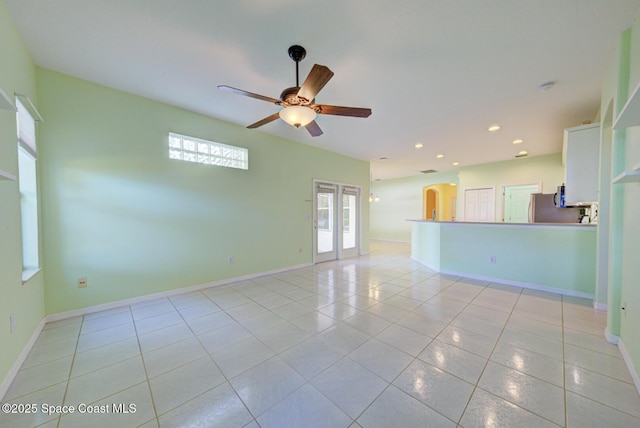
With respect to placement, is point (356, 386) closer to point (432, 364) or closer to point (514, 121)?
point (432, 364)

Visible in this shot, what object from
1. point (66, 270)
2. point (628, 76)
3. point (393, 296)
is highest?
point (628, 76)

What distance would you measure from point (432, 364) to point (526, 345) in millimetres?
993

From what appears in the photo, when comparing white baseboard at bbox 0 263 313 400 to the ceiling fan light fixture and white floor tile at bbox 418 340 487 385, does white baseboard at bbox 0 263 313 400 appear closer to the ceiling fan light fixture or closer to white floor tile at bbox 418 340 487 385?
the ceiling fan light fixture

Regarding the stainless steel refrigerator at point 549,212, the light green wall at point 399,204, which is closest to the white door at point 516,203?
the light green wall at point 399,204

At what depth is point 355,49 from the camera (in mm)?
2133

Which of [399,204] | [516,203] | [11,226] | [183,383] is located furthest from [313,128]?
[399,204]

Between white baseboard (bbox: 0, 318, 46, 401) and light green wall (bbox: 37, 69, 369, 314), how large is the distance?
44cm

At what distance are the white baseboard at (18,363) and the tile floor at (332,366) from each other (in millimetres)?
48

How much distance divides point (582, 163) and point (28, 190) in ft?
20.4

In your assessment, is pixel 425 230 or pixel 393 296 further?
pixel 425 230

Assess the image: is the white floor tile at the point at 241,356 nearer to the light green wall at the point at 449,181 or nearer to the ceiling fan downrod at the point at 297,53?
the ceiling fan downrod at the point at 297,53

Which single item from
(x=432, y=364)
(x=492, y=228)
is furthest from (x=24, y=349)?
(x=492, y=228)

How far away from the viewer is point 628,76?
196 centimetres

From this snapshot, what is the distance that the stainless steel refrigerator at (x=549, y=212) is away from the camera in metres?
4.17
